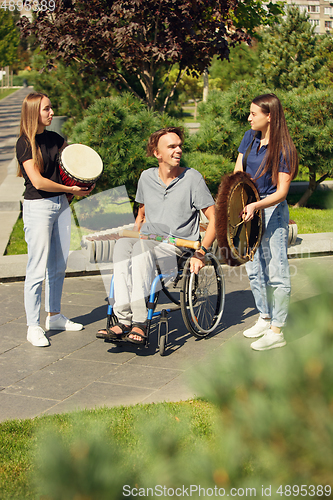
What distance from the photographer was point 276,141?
13.0 feet

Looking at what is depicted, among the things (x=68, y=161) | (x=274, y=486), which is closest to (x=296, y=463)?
(x=274, y=486)

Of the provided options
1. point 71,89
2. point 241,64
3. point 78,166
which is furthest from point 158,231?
point 241,64

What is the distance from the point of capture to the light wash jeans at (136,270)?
162 inches

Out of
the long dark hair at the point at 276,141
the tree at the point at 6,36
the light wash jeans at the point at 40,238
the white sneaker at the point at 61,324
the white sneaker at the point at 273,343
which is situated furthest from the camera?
the tree at the point at 6,36

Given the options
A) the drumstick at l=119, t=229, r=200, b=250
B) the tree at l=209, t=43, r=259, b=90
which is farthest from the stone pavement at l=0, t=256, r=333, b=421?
the tree at l=209, t=43, r=259, b=90

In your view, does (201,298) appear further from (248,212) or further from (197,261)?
(248,212)

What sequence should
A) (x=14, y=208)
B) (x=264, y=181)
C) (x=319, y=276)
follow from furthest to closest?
(x=14, y=208) → (x=264, y=181) → (x=319, y=276)

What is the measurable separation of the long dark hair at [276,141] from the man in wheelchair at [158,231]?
603mm

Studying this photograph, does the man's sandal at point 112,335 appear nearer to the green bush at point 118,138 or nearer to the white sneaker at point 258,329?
the white sneaker at point 258,329

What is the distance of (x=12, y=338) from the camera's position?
4551 millimetres

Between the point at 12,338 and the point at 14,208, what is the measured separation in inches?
224

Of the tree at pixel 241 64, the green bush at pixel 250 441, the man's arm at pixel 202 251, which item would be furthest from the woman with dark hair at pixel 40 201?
the tree at pixel 241 64

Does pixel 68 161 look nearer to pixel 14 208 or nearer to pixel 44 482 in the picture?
pixel 44 482

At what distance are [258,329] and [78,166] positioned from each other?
78.0 inches
